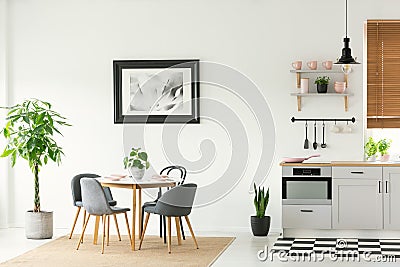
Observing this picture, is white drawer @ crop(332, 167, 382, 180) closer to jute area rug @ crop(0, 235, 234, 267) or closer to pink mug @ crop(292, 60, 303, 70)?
pink mug @ crop(292, 60, 303, 70)

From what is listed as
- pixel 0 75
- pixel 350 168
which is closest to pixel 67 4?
pixel 0 75

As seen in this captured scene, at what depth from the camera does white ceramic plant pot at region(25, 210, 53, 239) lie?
8.61 metres

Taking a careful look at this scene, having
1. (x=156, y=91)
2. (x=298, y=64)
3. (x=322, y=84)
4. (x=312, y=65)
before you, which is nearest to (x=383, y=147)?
(x=322, y=84)

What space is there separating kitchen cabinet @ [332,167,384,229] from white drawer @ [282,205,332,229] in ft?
0.28

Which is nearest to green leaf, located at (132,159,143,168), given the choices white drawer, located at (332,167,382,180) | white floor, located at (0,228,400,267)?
white floor, located at (0,228,400,267)

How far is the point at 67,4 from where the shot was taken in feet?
31.1

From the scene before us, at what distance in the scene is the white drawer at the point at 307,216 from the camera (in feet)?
28.1

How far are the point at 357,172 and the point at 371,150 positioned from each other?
639 millimetres

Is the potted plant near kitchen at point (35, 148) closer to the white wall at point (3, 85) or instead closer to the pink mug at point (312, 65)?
the white wall at point (3, 85)

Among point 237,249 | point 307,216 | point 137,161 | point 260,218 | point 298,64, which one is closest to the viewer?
point 237,249

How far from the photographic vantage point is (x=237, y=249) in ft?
26.0

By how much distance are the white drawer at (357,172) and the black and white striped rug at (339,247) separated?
2.18 ft

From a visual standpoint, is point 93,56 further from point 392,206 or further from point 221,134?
point 392,206

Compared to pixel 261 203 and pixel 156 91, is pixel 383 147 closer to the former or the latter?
pixel 261 203
